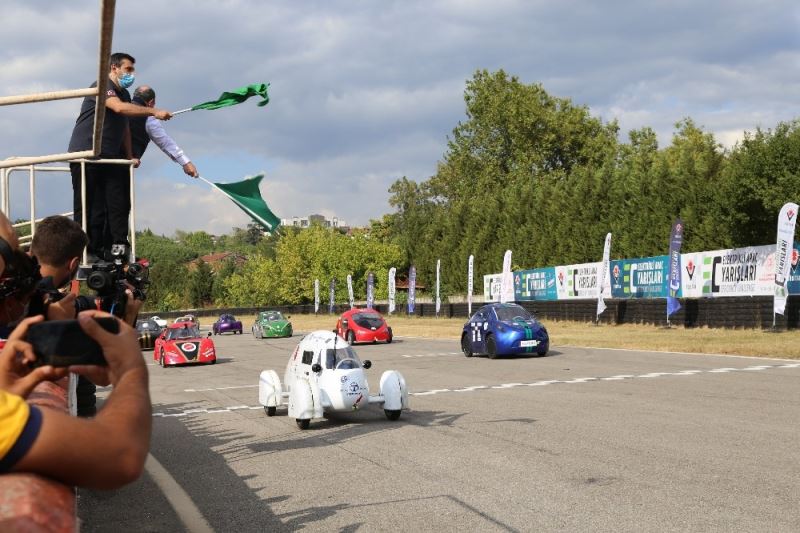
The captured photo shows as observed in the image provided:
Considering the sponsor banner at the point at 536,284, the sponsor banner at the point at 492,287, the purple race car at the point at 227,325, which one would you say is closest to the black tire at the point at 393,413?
the sponsor banner at the point at 536,284

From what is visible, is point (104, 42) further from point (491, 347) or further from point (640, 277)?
point (640, 277)

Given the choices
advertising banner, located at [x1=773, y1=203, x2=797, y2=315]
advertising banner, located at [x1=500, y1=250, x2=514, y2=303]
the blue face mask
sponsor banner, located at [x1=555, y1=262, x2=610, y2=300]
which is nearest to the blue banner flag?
advertising banner, located at [x1=773, y1=203, x2=797, y2=315]

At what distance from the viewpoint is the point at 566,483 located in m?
7.83

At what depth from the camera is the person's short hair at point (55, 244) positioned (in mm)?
4863

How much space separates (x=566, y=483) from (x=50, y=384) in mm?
5499

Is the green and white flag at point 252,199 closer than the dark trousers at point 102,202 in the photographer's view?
Yes

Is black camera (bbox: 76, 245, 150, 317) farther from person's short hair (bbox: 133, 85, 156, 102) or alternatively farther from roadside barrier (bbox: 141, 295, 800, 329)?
roadside barrier (bbox: 141, 295, 800, 329)

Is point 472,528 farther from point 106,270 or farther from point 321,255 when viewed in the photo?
point 321,255

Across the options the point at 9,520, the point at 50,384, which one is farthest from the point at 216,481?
the point at 9,520

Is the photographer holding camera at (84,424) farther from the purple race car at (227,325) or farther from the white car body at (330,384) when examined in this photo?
the purple race car at (227,325)

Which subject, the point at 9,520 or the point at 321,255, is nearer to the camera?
the point at 9,520

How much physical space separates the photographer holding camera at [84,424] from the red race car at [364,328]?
3558cm

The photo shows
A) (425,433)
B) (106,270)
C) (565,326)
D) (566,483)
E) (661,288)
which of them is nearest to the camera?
(106,270)

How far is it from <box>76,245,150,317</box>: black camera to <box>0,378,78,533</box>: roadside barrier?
153 inches
